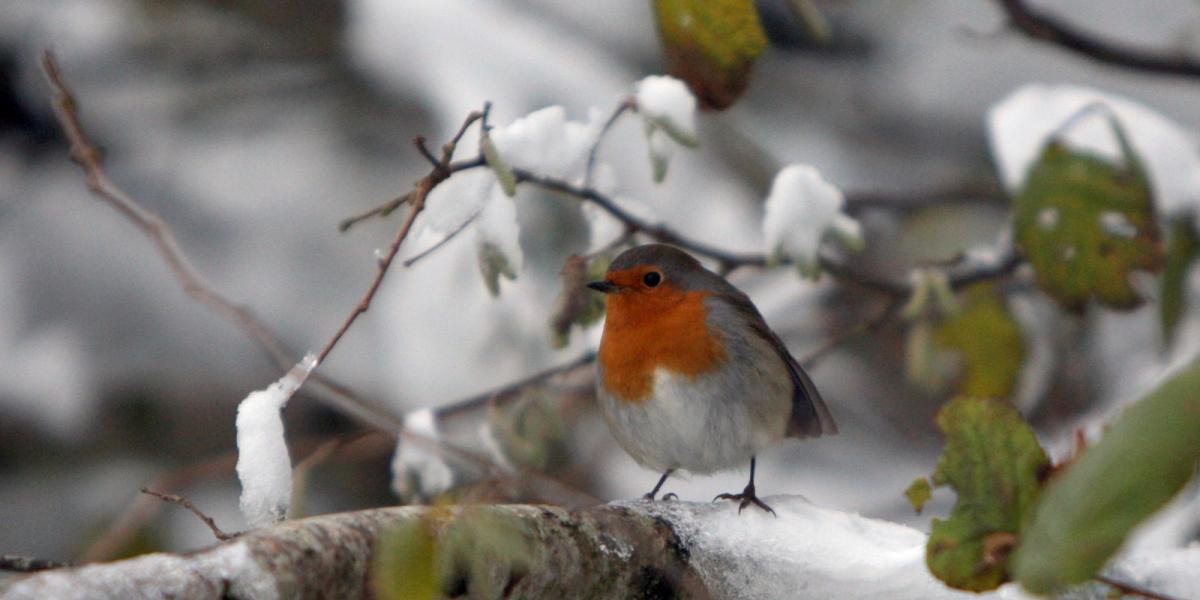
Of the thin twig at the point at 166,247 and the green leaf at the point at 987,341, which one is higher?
the thin twig at the point at 166,247

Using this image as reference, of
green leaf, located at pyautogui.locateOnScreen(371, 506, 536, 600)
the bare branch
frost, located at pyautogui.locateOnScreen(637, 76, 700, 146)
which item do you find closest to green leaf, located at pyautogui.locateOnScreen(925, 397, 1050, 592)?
green leaf, located at pyautogui.locateOnScreen(371, 506, 536, 600)

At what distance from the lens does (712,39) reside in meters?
2.07

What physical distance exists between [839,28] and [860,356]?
1.63 meters

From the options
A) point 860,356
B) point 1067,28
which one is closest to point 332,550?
point 1067,28

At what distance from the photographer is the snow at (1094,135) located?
2771 mm

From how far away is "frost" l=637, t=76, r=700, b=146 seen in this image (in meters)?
2.11

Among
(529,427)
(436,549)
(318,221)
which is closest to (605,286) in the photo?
(529,427)

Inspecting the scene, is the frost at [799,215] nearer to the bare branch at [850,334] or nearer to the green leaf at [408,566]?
the bare branch at [850,334]

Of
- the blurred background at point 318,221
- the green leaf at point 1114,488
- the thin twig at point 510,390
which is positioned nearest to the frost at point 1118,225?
the thin twig at point 510,390

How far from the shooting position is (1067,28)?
10.3 ft

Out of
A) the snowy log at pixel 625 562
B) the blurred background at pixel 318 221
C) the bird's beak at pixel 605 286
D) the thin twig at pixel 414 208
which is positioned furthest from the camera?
the blurred background at pixel 318 221

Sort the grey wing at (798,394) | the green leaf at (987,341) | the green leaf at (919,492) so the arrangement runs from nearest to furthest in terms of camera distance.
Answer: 1. the green leaf at (919,492)
2. the grey wing at (798,394)
3. the green leaf at (987,341)

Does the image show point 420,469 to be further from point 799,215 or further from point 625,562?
point 625,562

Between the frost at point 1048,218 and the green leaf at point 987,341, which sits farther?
the green leaf at point 987,341
